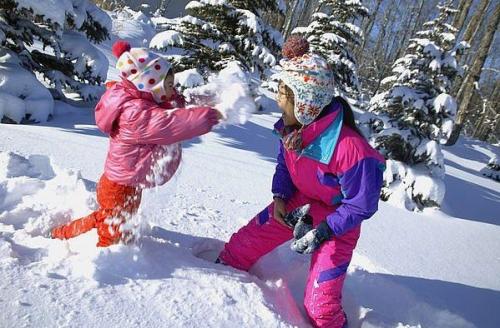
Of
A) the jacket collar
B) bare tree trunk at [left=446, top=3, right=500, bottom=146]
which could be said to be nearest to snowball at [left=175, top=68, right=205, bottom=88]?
the jacket collar

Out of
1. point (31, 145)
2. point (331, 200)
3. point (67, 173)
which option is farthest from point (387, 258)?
point (31, 145)

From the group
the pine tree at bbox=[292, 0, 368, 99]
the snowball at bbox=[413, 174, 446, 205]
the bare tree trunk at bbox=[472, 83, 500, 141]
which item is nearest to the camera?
the snowball at bbox=[413, 174, 446, 205]

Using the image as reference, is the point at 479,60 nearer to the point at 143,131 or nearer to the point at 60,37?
the point at 60,37

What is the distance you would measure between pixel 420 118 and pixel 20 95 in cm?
684

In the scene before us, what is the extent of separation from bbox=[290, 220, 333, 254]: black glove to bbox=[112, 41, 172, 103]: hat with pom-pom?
3.63 ft

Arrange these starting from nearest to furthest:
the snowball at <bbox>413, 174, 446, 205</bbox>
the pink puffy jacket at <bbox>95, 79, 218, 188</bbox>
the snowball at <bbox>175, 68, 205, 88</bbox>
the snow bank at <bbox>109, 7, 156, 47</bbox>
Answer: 1. the pink puffy jacket at <bbox>95, 79, 218, 188</bbox>
2. the snowball at <bbox>175, 68, 205, 88</bbox>
3. the snowball at <bbox>413, 174, 446, 205</bbox>
4. the snow bank at <bbox>109, 7, 156, 47</bbox>

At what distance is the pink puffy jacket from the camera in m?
1.86

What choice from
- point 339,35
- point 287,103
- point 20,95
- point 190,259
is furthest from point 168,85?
point 339,35

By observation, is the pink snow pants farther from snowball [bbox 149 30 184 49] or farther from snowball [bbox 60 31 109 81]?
snowball [bbox 149 30 184 49]

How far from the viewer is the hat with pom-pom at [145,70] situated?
6.60ft

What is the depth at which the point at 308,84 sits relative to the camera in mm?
1973

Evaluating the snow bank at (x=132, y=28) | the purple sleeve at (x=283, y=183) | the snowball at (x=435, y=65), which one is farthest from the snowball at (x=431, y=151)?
the snow bank at (x=132, y=28)

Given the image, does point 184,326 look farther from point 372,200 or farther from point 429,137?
point 429,137

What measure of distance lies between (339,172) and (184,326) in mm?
1101
